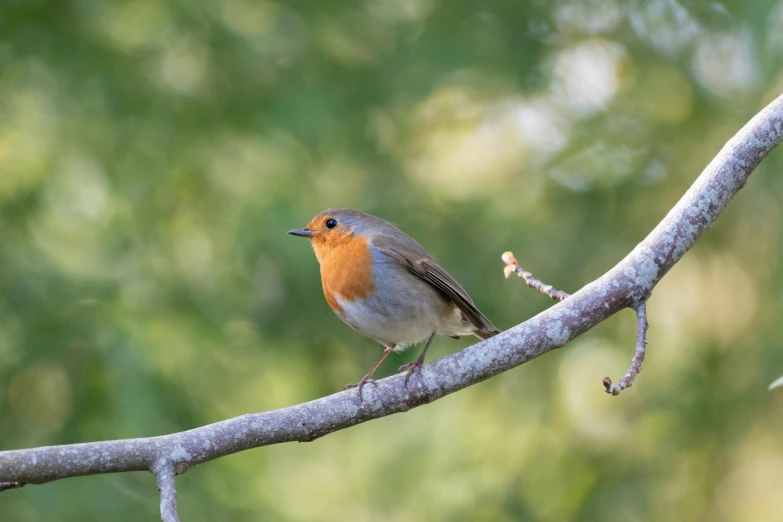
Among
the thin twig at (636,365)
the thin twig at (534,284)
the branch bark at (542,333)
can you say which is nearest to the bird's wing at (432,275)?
the thin twig at (534,284)

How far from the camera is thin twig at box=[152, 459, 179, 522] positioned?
2.29 metres

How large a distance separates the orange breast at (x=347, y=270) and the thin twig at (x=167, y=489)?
1509 millimetres

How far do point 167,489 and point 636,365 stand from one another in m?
1.45

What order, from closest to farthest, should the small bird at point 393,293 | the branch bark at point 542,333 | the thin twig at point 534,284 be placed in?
1. the branch bark at point 542,333
2. the thin twig at point 534,284
3. the small bird at point 393,293

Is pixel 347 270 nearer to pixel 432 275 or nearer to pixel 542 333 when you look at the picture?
pixel 432 275

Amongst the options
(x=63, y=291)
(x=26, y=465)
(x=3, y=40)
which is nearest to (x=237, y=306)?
(x=63, y=291)

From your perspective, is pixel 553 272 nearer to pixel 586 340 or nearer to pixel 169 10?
pixel 586 340

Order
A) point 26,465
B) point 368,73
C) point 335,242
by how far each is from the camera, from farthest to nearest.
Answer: point 368,73 → point 335,242 → point 26,465

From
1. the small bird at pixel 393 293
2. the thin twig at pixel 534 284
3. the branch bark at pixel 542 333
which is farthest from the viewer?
the small bird at pixel 393 293

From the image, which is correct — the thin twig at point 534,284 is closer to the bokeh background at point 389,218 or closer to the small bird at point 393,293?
the small bird at point 393,293

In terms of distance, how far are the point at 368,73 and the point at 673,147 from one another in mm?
2259

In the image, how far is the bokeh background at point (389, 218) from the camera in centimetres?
516

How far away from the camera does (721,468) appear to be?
6.11 meters

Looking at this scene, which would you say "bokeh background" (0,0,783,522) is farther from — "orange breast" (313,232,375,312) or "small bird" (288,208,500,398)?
"small bird" (288,208,500,398)
